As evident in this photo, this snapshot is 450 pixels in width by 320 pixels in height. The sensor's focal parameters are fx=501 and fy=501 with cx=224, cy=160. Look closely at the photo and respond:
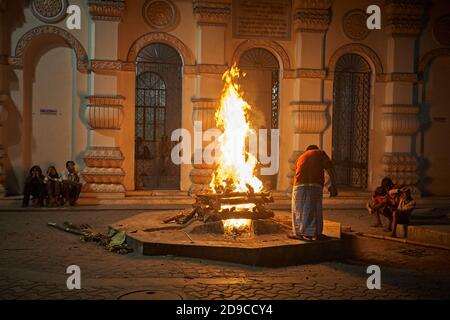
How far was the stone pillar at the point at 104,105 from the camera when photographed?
12.8 metres

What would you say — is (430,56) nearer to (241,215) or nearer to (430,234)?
(430,234)

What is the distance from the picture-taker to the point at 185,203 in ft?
43.5

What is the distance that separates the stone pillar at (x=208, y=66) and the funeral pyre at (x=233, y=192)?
1514 mm

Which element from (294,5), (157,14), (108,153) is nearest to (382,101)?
(294,5)

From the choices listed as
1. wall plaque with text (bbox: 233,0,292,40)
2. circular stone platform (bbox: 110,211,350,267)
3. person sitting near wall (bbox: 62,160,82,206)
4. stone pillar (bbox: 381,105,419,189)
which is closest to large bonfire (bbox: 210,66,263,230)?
circular stone platform (bbox: 110,211,350,267)

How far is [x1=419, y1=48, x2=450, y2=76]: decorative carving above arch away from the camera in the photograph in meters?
14.6

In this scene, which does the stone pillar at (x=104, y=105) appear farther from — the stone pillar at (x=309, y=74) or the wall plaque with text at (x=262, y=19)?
the stone pillar at (x=309, y=74)

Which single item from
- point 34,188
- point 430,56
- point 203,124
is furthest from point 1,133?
point 430,56

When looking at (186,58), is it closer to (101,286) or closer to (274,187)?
(274,187)

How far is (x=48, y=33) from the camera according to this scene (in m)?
13.1

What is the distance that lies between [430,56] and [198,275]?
1115 cm

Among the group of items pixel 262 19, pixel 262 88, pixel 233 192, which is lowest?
pixel 233 192

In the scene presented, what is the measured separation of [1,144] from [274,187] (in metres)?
7.47

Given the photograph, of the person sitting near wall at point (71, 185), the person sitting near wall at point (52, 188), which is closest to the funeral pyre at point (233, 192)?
the person sitting near wall at point (71, 185)
